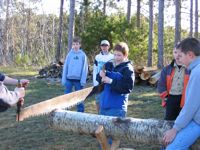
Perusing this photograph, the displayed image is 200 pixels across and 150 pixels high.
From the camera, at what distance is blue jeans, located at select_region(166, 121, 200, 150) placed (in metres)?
3.66

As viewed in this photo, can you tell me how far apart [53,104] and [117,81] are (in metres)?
0.93

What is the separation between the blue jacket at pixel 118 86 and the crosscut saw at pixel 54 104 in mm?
201

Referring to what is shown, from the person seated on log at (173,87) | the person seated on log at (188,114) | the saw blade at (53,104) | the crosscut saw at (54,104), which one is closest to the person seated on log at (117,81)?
the crosscut saw at (54,104)

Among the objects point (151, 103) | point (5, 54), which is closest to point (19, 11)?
point (5, 54)

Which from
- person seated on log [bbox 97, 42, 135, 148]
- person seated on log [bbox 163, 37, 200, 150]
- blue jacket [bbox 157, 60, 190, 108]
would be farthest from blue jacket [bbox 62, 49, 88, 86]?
person seated on log [bbox 163, 37, 200, 150]

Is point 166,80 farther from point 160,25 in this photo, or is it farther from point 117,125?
point 160,25

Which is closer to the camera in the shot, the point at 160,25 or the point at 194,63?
the point at 194,63

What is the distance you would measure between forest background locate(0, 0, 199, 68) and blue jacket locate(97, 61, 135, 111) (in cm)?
1476

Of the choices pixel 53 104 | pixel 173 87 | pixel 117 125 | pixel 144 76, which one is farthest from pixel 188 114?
pixel 144 76

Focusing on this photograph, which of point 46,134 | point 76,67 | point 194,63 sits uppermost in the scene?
point 194,63

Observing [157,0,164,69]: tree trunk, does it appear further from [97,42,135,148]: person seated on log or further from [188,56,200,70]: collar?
[188,56,200,70]: collar

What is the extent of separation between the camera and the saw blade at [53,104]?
189 inches

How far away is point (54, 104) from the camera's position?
539 centimetres

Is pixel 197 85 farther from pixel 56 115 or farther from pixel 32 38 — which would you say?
pixel 32 38
